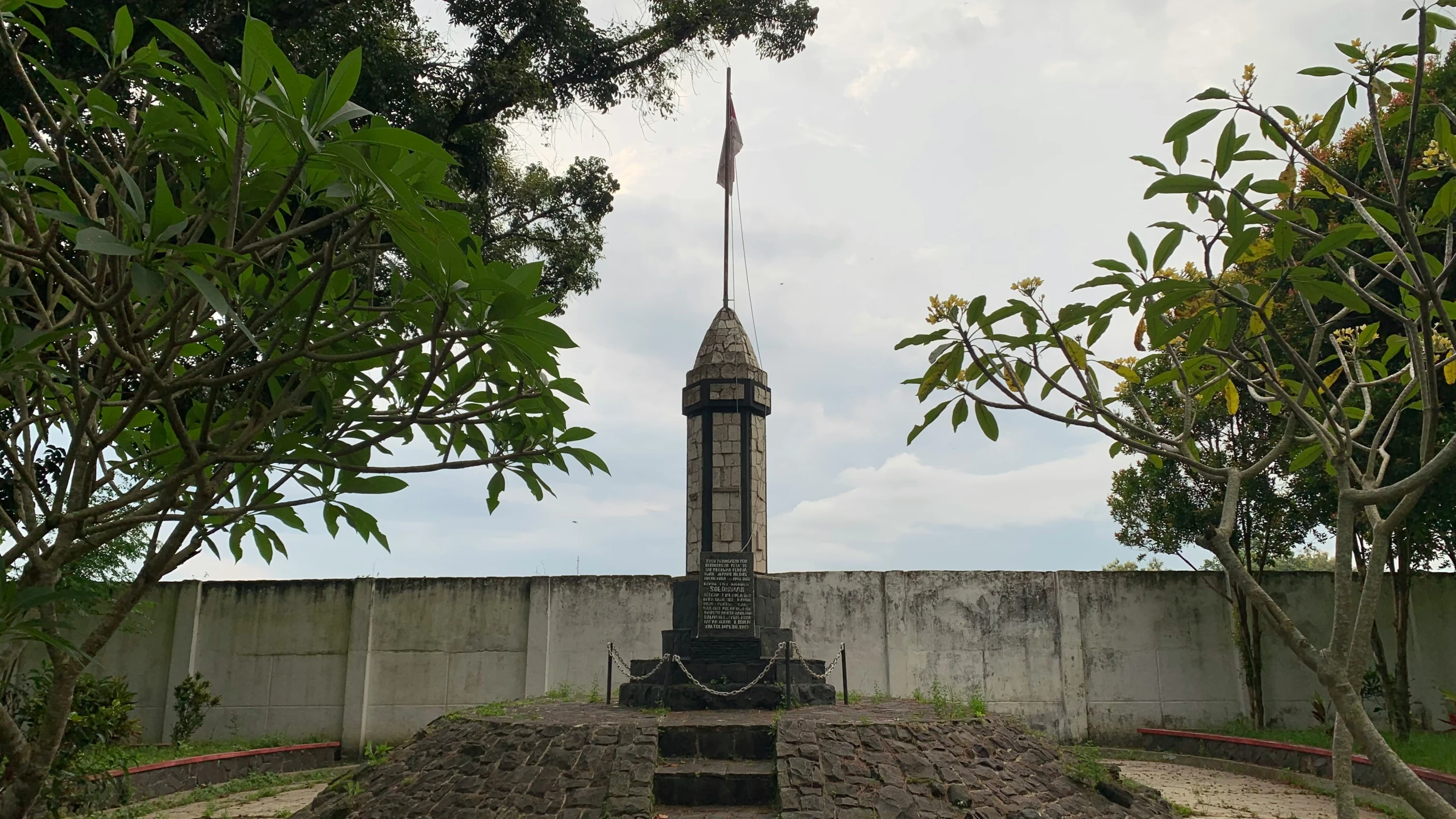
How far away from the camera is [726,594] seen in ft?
35.0

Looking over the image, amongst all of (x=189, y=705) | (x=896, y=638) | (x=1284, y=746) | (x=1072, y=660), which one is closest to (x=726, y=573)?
(x=896, y=638)

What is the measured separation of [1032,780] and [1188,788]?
11.5ft

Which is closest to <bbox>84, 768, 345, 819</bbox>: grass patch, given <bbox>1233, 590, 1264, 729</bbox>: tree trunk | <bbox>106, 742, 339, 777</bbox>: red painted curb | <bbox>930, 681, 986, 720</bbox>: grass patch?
<bbox>106, 742, 339, 777</bbox>: red painted curb

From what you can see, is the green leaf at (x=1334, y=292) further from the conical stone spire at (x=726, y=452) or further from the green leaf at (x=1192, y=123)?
the conical stone spire at (x=726, y=452)

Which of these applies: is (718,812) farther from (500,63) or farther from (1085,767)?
(500,63)

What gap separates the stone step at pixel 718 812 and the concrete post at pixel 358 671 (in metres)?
8.05

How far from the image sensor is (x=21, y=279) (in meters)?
3.55

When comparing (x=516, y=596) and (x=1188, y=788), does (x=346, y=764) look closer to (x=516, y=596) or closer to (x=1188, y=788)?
(x=516, y=596)

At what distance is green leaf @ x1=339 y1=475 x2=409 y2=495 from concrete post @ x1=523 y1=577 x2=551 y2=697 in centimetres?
1088

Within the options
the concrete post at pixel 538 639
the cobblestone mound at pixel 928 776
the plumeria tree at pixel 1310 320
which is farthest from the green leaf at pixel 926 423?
the concrete post at pixel 538 639

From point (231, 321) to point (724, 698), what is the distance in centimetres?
803

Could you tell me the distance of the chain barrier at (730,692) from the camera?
32.9ft

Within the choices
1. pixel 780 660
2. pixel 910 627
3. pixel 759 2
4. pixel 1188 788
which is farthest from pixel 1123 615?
pixel 759 2

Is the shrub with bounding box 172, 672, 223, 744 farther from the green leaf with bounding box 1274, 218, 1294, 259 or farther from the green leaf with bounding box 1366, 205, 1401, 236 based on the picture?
the green leaf with bounding box 1366, 205, 1401, 236
